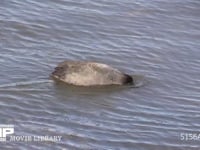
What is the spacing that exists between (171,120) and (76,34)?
415cm

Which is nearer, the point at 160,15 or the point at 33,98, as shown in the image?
the point at 33,98

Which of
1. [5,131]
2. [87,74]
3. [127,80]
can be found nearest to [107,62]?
[127,80]

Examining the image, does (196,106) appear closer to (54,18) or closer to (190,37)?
(190,37)

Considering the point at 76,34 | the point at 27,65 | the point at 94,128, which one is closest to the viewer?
the point at 94,128

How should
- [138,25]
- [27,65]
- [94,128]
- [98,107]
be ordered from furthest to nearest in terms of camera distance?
[138,25]
[27,65]
[98,107]
[94,128]

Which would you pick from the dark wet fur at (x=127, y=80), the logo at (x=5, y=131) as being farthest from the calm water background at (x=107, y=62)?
the dark wet fur at (x=127, y=80)

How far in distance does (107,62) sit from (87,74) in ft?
4.56

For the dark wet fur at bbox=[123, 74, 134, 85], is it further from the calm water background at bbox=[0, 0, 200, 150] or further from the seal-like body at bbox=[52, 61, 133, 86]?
the calm water background at bbox=[0, 0, 200, 150]

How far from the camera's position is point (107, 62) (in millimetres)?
13734

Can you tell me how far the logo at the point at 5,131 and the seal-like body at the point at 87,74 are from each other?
6.95 ft

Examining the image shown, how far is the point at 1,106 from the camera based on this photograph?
1128 cm

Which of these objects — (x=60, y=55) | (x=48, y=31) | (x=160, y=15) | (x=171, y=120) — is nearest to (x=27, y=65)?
Answer: (x=60, y=55)

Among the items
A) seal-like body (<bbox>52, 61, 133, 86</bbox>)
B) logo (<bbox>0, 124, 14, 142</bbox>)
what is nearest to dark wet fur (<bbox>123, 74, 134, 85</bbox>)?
seal-like body (<bbox>52, 61, 133, 86</bbox>)

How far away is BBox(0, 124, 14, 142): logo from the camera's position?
402 inches
